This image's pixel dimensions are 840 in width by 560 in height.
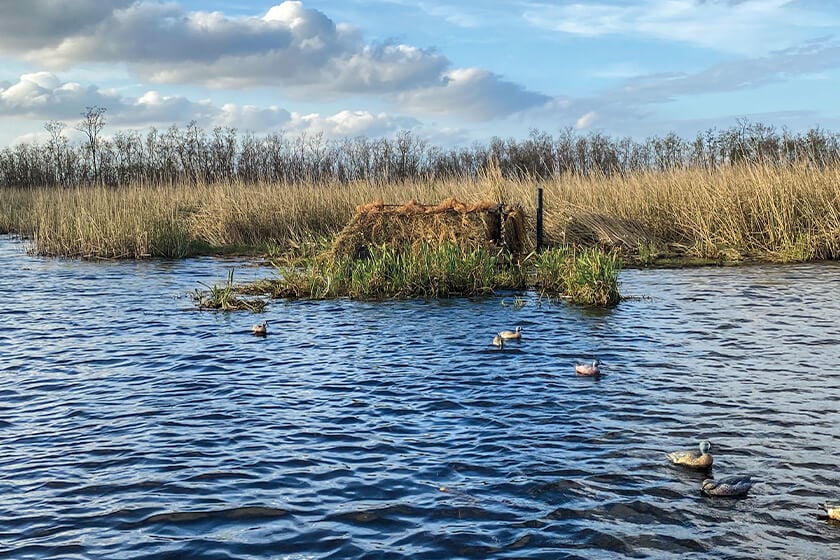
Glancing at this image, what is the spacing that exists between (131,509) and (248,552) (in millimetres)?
978

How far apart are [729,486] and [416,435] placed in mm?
2262

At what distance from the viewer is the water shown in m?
4.35

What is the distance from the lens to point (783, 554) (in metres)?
4.05

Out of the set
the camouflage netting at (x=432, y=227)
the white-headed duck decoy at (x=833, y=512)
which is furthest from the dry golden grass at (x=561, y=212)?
the white-headed duck decoy at (x=833, y=512)

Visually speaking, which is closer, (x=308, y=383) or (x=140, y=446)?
(x=140, y=446)

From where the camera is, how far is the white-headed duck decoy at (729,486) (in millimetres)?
4746

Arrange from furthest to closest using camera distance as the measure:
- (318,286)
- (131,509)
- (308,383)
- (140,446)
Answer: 1. (318,286)
2. (308,383)
3. (140,446)
4. (131,509)

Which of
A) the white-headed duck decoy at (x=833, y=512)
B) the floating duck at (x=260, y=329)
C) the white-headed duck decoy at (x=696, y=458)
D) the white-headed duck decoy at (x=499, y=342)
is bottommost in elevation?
the white-headed duck decoy at (x=833, y=512)

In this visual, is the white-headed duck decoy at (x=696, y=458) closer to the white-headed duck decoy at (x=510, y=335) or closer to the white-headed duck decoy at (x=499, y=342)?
the white-headed duck decoy at (x=499, y=342)

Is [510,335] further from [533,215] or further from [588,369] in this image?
[533,215]

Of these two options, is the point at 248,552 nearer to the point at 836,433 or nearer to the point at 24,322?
the point at 836,433

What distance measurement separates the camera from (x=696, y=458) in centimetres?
518

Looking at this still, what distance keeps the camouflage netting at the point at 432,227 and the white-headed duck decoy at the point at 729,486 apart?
10.7m

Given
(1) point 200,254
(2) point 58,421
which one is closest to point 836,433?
(2) point 58,421
